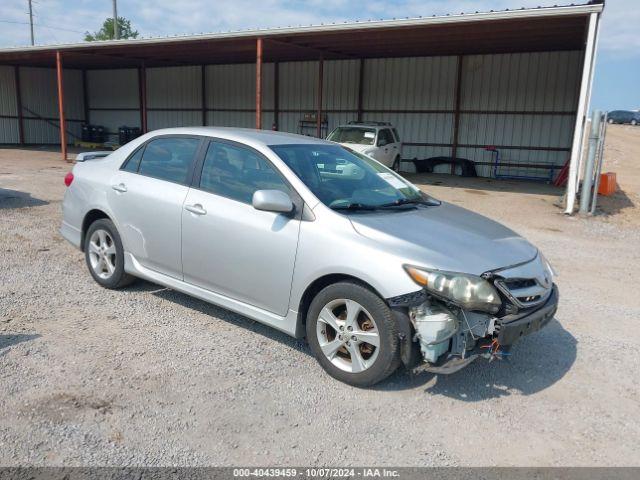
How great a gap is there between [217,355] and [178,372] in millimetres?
354

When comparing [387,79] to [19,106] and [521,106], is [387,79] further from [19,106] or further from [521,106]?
[19,106]

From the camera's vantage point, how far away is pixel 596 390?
3.77 meters

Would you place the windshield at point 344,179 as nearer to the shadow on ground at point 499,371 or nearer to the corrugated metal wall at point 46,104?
the shadow on ground at point 499,371

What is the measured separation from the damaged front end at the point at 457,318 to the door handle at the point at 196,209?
1.78 meters

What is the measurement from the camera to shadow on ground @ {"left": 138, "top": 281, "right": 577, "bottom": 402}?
369cm

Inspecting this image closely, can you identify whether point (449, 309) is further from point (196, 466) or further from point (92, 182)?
point (92, 182)

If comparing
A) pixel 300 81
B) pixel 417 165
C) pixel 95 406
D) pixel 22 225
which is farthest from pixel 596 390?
pixel 300 81

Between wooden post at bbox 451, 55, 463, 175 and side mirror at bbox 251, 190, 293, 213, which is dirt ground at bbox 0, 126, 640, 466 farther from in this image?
wooden post at bbox 451, 55, 463, 175

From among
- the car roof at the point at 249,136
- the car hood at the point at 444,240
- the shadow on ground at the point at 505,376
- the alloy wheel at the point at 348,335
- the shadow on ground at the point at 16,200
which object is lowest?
the shadow on ground at the point at 505,376

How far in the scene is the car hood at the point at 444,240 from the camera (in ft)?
11.1

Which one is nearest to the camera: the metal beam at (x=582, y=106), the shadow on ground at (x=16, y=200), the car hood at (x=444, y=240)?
the car hood at (x=444, y=240)

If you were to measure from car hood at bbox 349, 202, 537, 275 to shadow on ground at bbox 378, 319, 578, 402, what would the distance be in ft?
2.75

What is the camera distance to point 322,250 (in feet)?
11.9

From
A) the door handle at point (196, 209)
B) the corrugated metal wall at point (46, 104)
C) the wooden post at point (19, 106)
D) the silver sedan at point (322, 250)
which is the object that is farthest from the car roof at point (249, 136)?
the corrugated metal wall at point (46, 104)
